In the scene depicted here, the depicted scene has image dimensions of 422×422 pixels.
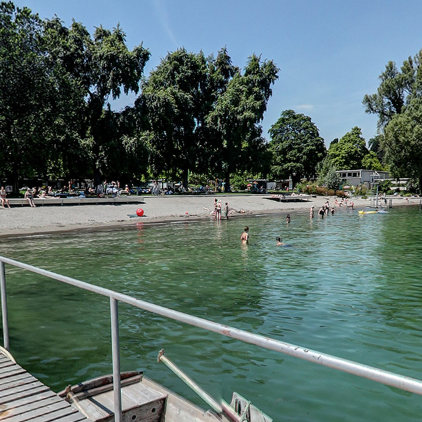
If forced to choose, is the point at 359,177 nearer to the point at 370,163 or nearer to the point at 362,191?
the point at 370,163

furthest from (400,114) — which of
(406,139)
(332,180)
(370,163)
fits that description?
(370,163)

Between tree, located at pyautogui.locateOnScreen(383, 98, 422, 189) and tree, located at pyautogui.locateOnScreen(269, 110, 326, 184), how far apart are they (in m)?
26.5

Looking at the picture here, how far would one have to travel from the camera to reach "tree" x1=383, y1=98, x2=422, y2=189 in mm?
66438

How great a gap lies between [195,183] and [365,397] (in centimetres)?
9580

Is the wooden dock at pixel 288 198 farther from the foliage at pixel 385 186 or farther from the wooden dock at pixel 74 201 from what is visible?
the foliage at pixel 385 186

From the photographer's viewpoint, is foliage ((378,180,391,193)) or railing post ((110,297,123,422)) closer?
railing post ((110,297,123,422))

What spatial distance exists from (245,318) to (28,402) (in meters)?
6.82

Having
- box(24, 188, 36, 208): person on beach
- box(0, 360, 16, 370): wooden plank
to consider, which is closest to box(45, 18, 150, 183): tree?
box(24, 188, 36, 208): person on beach

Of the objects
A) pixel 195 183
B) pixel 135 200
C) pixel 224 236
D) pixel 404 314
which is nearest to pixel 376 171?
pixel 195 183

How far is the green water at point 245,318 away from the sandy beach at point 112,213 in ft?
29.4

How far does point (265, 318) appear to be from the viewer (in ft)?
34.8

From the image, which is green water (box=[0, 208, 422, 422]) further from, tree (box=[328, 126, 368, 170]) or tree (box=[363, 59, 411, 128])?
tree (box=[328, 126, 368, 170])

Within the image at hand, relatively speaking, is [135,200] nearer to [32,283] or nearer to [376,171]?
[32,283]

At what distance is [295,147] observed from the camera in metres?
96.2
